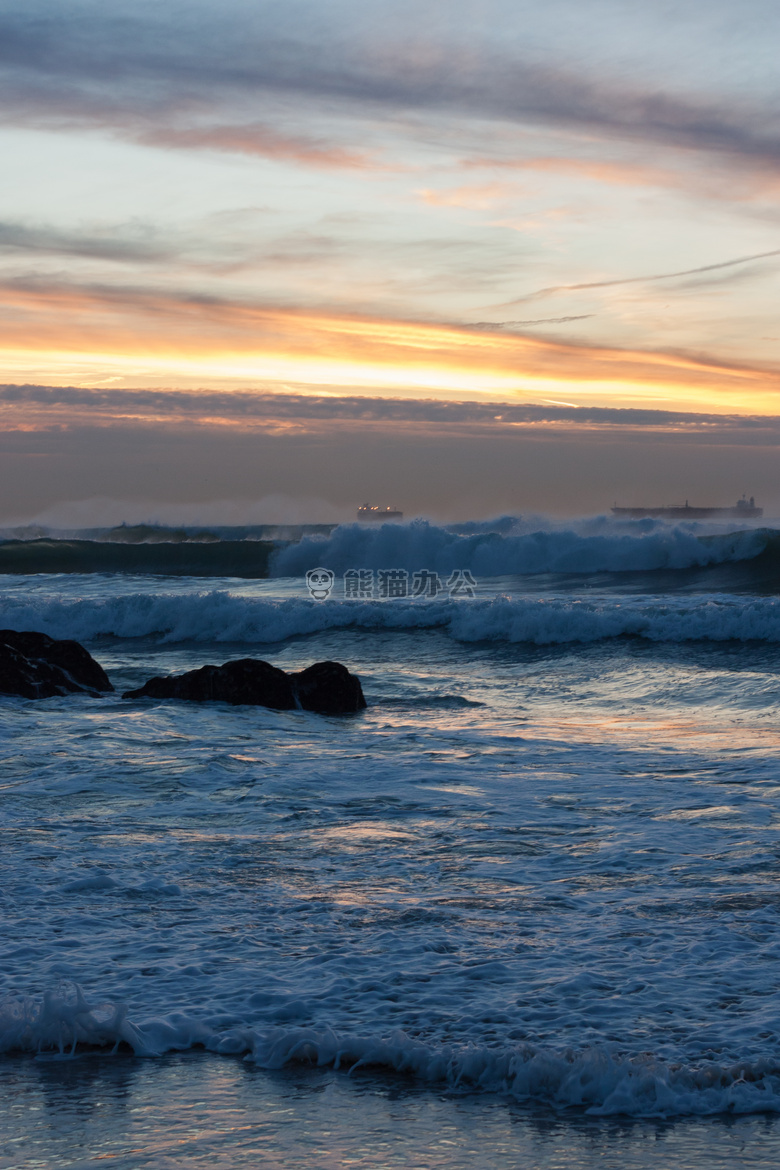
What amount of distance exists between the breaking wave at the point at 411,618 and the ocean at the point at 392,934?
5.15m

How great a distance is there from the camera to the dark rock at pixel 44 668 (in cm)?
1209

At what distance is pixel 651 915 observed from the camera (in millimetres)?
4680

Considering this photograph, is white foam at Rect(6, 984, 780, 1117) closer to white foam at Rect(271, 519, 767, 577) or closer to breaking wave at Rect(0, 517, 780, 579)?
breaking wave at Rect(0, 517, 780, 579)

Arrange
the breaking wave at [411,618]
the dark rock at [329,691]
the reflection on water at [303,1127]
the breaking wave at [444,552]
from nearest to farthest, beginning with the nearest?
the reflection on water at [303,1127], the dark rock at [329,691], the breaking wave at [411,618], the breaking wave at [444,552]

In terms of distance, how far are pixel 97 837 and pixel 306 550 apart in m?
30.5

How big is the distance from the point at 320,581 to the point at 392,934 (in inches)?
1107

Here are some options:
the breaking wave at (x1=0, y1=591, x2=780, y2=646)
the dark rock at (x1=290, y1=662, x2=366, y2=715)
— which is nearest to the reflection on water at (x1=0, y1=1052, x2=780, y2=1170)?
the dark rock at (x1=290, y1=662, x2=366, y2=715)

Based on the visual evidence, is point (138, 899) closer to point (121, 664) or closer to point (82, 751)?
point (82, 751)

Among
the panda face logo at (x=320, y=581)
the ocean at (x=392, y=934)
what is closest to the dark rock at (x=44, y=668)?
the ocean at (x=392, y=934)

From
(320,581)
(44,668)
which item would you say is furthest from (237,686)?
(320,581)

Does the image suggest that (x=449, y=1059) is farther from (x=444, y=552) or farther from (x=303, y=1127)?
(x=444, y=552)

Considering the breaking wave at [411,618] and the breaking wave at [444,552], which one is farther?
the breaking wave at [444,552]

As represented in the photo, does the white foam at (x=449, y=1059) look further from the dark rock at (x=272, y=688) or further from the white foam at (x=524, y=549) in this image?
the white foam at (x=524, y=549)

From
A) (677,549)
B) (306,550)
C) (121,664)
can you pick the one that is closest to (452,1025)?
(121,664)
